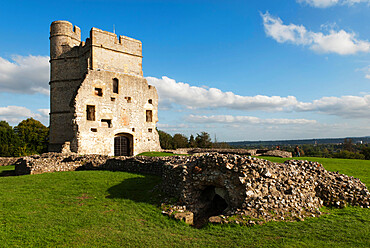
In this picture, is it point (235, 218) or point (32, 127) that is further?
point (32, 127)

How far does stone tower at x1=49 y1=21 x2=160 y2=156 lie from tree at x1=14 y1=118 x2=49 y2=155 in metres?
17.1

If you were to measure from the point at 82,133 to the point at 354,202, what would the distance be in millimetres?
19097

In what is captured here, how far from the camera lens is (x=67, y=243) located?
18.8 ft

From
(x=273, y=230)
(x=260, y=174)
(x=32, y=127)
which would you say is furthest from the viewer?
(x=32, y=127)

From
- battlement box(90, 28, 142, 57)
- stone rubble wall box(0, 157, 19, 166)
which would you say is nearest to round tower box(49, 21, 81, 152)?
battlement box(90, 28, 142, 57)

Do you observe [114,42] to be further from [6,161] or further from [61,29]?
[6,161]

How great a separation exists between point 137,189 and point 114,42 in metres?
18.5

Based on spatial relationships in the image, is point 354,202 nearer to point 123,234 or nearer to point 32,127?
point 123,234

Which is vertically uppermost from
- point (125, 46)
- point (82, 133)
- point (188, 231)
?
point (125, 46)

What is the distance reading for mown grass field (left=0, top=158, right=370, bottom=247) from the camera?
5.73 metres

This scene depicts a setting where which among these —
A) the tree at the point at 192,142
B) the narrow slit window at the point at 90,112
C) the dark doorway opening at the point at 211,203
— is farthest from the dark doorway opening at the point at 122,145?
the tree at the point at 192,142

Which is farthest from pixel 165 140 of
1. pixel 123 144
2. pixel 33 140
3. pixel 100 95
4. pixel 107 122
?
pixel 100 95

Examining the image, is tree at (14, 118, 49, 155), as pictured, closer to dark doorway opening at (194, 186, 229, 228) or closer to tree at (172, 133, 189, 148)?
tree at (172, 133, 189, 148)

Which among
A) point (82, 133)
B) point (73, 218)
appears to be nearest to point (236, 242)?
point (73, 218)
